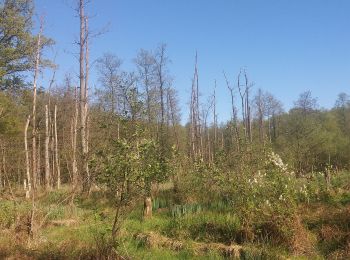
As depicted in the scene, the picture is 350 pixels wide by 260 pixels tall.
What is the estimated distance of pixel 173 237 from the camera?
360 inches

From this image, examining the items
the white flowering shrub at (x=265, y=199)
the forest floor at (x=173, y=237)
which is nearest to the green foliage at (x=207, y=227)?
the forest floor at (x=173, y=237)

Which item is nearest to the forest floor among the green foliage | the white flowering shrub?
the green foliage

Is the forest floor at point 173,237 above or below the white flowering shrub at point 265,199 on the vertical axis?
below

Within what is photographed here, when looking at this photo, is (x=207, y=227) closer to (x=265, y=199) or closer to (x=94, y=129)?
(x=265, y=199)

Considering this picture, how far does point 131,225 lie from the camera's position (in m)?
10.4

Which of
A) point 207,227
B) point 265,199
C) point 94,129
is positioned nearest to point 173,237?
point 207,227

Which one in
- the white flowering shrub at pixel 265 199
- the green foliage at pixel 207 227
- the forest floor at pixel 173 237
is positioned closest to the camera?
the forest floor at pixel 173 237

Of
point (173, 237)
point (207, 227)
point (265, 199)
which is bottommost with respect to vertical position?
point (173, 237)

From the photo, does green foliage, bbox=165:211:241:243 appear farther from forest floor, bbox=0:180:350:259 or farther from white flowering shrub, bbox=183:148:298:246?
white flowering shrub, bbox=183:148:298:246

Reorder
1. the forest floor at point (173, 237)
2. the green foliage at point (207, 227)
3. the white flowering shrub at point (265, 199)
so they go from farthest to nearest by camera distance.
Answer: the green foliage at point (207, 227) < the white flowering shrub at point (265, 199) < the forest floor at point (173, 237)

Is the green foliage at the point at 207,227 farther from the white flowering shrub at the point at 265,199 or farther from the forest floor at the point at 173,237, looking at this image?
the white flowering shrub at the point at 265,199

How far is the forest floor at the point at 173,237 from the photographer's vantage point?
7.39m

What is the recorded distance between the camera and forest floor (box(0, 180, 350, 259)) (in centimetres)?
739

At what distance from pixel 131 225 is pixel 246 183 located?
10.8 feet
